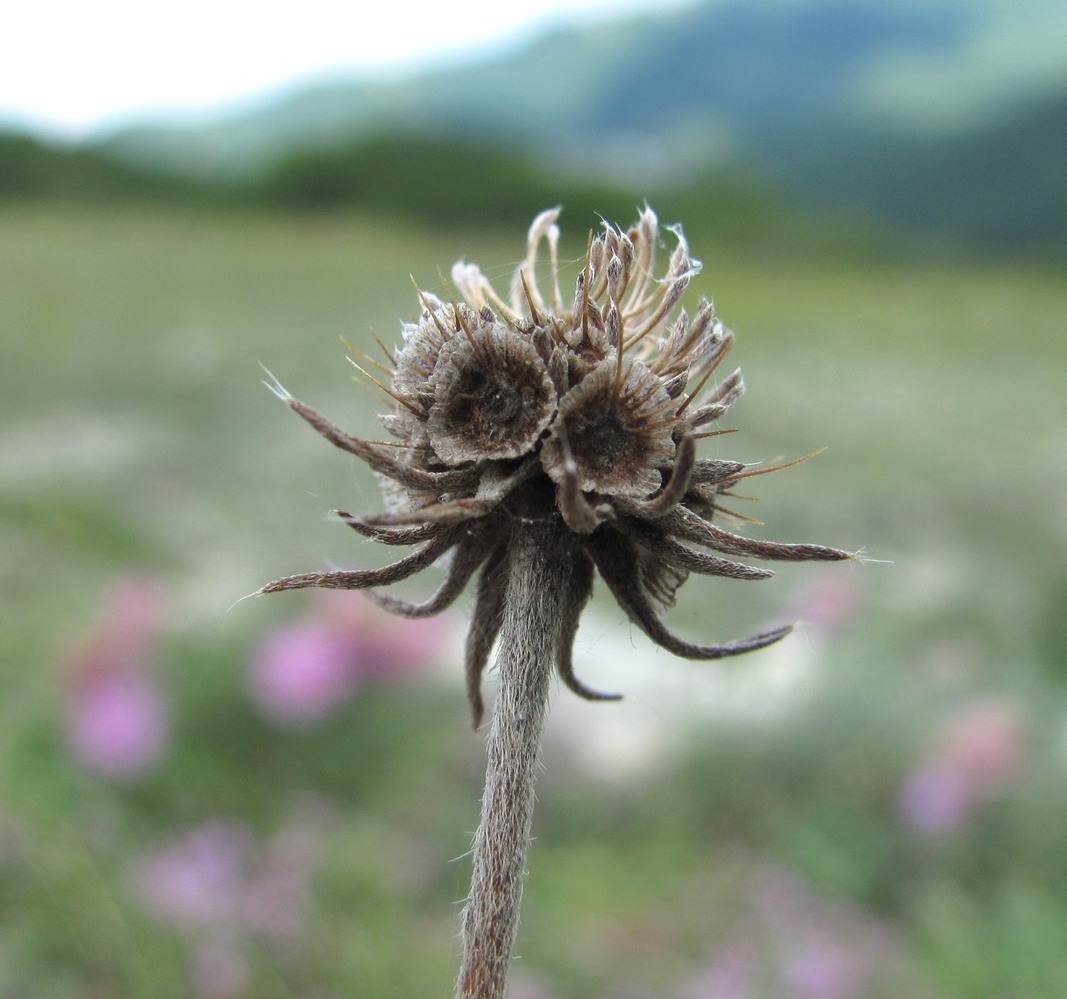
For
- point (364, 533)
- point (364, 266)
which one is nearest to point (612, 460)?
point (364, 533)

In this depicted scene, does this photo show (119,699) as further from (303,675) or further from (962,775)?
(962,775)

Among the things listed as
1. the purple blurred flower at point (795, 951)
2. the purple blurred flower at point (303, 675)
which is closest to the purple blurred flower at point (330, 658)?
the purple blurred flower at point (303, 675)

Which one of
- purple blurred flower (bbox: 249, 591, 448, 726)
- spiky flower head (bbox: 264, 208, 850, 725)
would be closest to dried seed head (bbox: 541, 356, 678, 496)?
spiky flower head (bbox: 264, 208, 850, 725)

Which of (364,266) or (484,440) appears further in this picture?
(364,266)

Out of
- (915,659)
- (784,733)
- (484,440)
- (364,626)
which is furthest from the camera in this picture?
(915,659)

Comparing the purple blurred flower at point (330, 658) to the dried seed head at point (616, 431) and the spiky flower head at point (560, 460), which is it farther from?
the dried seed head at point (616, 431)

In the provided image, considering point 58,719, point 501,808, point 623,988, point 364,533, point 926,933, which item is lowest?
point 501,808

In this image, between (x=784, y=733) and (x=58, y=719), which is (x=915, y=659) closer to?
(x=784, y=733)

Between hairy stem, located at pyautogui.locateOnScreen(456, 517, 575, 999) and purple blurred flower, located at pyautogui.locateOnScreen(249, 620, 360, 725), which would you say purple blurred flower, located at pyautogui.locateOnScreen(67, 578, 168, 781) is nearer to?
purple blurred flower, located at pyautogui.locateOnScreen(249, 620, 360, 725)
